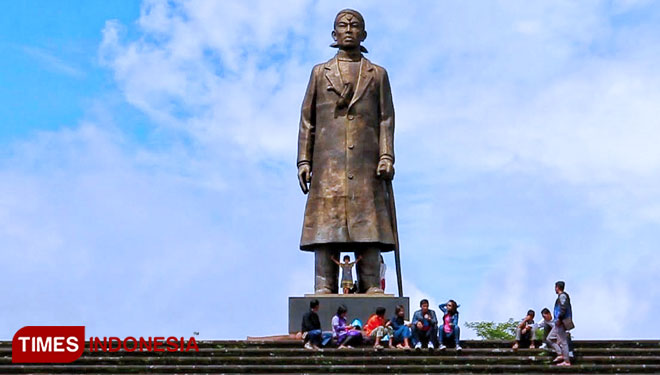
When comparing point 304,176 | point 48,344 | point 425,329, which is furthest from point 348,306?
point 48,344

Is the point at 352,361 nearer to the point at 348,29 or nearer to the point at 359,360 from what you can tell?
the point at 359,360

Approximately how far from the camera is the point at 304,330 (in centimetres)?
1880

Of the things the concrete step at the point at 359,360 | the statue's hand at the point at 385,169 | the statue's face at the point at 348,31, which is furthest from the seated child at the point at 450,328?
the statue's face at the point at 348,31

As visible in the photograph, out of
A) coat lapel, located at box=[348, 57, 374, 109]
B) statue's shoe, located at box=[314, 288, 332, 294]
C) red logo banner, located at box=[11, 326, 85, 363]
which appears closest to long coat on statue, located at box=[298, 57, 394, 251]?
coat lapel, located at box=[348, 57, 374, 109]

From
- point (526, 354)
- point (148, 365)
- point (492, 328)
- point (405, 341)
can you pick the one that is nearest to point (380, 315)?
point (405, 341)

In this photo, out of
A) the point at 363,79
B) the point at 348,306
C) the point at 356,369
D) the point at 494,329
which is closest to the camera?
the point at 356,369

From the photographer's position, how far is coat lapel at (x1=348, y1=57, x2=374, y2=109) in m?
21.8

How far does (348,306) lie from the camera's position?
20734 mm

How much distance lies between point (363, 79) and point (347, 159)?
4.62ft

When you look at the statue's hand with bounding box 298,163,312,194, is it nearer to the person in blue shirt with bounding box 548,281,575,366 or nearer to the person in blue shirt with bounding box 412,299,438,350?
the person in blue shirt with bounding box 412,299,438,350

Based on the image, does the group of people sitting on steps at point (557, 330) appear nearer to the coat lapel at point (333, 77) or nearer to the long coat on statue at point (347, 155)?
the long coat on statue at point (347, 155)

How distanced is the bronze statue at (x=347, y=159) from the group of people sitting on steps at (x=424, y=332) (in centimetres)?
250

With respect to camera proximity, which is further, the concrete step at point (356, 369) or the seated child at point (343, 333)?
the seated child at point (343, 333)

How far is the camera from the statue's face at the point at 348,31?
21.9 m
